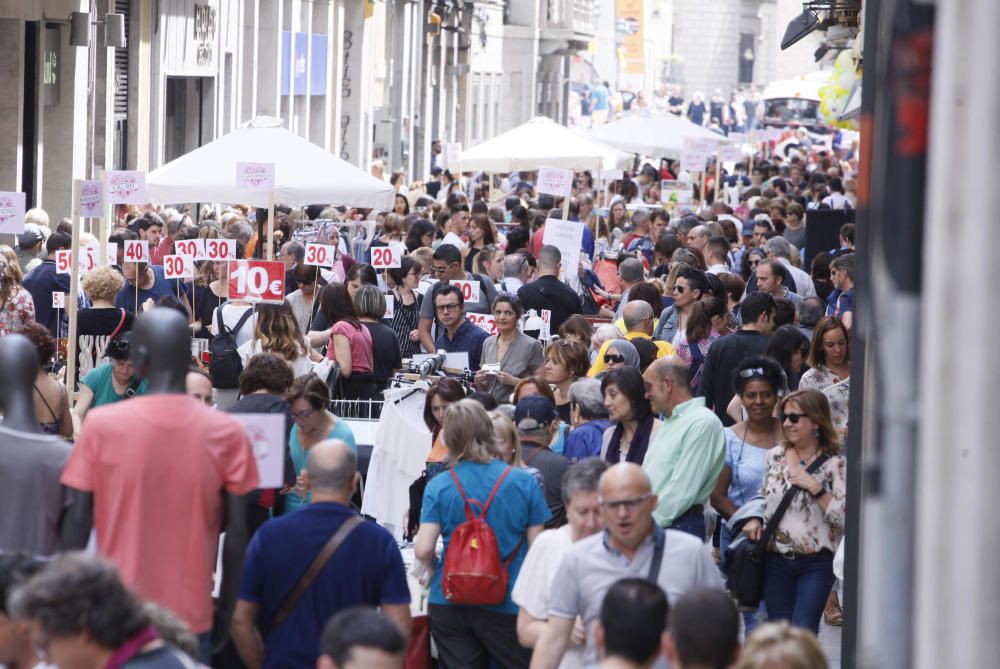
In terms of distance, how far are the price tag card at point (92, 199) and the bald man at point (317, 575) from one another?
6696 millimetres

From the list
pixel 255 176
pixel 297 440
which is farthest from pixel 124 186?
pixel 297 440

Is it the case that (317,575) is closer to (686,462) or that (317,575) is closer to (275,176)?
(686,462)

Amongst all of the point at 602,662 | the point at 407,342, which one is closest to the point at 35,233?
the point at 407,342

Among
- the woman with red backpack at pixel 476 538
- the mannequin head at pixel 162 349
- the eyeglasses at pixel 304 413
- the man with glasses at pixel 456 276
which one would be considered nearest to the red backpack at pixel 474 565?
the woman with red backpack at pixel 476 538

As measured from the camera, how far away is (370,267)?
43.2 ft

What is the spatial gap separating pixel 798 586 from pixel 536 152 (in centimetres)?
1628

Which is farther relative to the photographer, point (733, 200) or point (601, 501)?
point (733, 200)

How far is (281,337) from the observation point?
9828 millimetres

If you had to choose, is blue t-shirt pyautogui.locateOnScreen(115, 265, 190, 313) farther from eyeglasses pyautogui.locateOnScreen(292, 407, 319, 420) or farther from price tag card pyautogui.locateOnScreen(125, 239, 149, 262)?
eyeglasses pyautogui.locateOnScreen(292, 407, 319, 420)

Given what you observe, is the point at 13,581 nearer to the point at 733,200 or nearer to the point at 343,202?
the point at 343,202

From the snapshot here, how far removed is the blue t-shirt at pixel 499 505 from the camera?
22.0ft

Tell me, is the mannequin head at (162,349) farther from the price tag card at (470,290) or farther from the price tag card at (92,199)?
the price tag card at (470,290)

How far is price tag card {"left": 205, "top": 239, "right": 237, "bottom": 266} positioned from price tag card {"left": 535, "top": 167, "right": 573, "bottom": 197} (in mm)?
7456

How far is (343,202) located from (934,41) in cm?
1293
